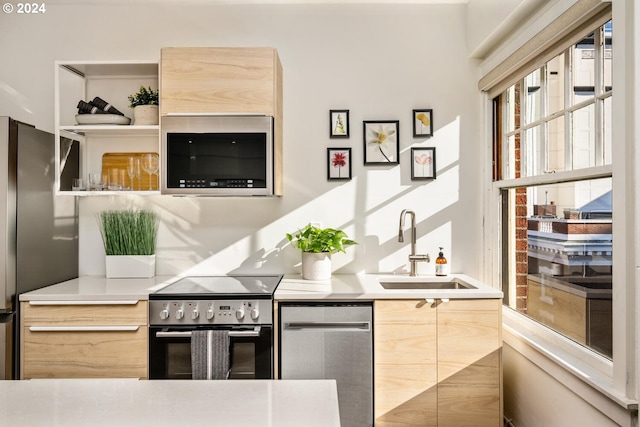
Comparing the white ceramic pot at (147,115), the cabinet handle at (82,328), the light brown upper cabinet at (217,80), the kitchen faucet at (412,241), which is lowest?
the cabinet handle at (82,328)

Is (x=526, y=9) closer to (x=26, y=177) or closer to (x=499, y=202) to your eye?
(x=499, y=202)

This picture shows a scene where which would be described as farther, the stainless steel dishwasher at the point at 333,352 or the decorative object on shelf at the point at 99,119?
the decorative object on shelf at the point at 99,119

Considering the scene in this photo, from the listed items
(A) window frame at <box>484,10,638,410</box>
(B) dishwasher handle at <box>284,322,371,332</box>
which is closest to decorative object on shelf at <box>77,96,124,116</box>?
(B) dishwasher handle at <box>284,322,371,332</box>

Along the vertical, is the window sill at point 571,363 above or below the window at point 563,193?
below

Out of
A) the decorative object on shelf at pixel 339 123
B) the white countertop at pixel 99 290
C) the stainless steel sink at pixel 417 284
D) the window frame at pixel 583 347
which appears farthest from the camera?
the decorative object on shelf at pixel 339 123

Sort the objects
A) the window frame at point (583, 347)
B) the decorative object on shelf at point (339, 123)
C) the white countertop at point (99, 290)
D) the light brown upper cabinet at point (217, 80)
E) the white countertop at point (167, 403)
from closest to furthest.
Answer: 1. the white countertop at point (167, 403)
2. the window frame at point (583, 347)
3. the white countertop at point (99, 290)
4. the light brown upper cabinet at point (217, 80)
5. the decorative object on shelf at point (339, 123)

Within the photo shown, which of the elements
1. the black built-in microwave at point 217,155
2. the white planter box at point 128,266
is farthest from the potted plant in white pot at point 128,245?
the black built-in microwave at point 217,155

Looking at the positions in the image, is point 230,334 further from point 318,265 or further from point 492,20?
point 492,20

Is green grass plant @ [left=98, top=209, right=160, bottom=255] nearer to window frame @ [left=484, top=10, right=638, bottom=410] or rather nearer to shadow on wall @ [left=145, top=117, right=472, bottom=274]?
shadow on wall @ [left=145, top=117, right=472, bottom=274]

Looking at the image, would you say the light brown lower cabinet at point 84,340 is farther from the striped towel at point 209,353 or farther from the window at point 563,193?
the window at point 563,193

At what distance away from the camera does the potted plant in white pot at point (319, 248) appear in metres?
2.84

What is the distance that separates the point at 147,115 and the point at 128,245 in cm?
82

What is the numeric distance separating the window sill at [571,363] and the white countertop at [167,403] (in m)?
1.17

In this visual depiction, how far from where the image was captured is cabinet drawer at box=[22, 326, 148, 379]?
8.00ft
